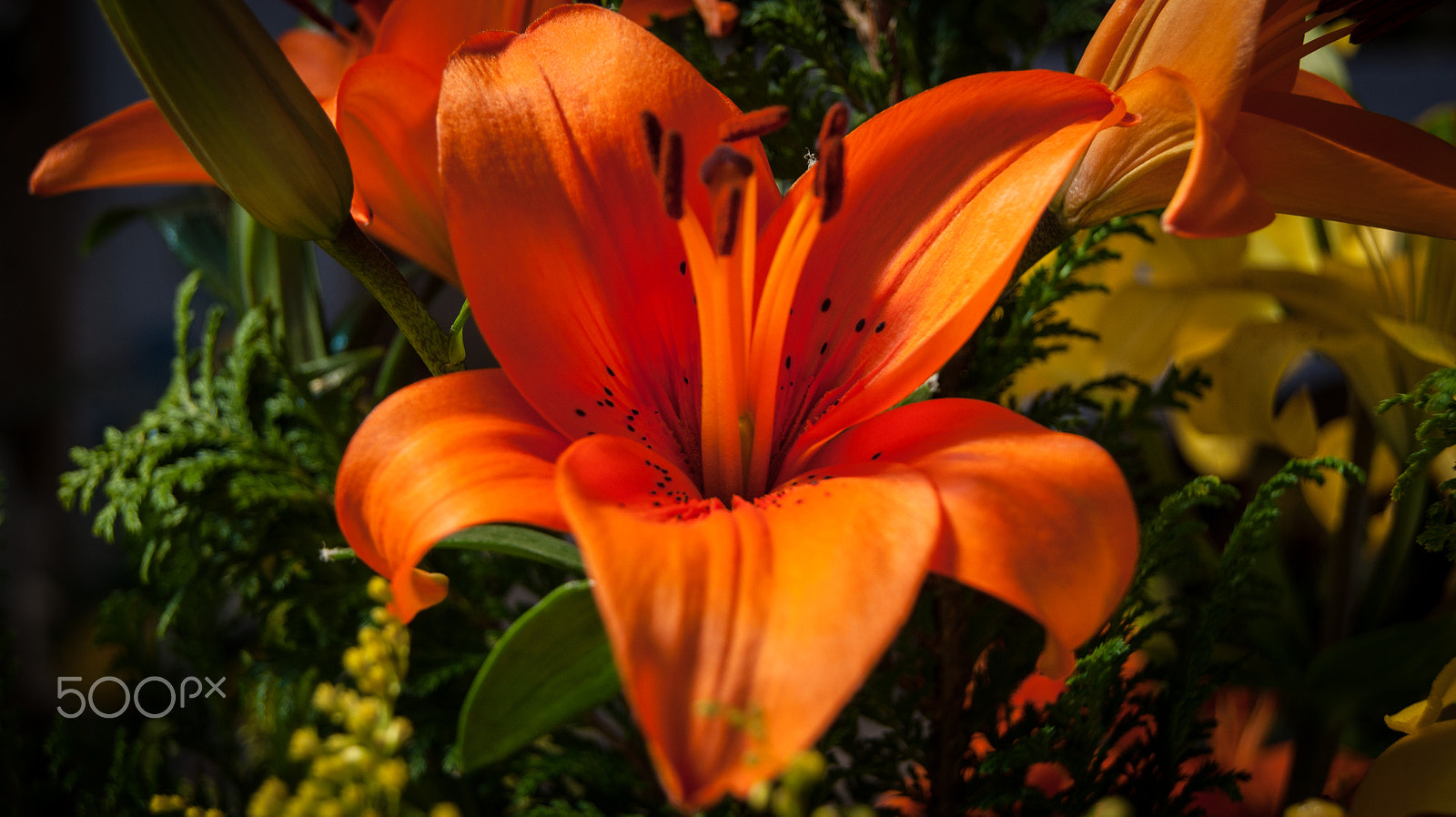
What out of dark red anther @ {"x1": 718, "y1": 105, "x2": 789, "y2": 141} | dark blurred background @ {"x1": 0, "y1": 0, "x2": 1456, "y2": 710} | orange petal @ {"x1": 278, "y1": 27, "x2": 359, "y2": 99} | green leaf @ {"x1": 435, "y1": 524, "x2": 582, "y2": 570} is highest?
dark red anther @ {"x1": 718, "y1": 105, "x2": 789, "y2": 141}

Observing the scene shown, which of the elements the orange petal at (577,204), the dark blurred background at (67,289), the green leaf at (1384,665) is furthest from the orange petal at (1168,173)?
the dark blurred background at (67,289)

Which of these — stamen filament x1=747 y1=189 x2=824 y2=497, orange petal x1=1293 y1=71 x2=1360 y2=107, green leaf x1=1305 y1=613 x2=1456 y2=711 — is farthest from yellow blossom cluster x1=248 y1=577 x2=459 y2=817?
green leaf x1=1305 y1=613 x2=1456 y2=711

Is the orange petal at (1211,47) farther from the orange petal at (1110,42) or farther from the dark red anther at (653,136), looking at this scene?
the dark red anther at (653,136)

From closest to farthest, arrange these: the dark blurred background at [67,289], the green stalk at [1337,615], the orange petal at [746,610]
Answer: the orange petal at [746,610], the green stalk at [1337,615], the dark blurred background at [67,289]

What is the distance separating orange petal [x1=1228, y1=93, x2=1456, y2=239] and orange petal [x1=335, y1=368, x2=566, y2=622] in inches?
8.5

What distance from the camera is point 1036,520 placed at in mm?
222

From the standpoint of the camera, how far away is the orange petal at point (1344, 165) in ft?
0.85

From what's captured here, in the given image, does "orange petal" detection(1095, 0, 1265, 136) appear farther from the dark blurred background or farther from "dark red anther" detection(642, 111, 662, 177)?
the dark blurred background

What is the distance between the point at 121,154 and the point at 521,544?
0.24 m

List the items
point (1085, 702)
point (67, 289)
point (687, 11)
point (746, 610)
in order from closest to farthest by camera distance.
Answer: point (746, 610), point (1085, 702), point (687, 11), point (67, 289)

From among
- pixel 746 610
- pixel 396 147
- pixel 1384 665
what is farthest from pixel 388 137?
pixel 1384 665

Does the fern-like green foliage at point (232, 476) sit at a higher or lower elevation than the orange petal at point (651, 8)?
lower

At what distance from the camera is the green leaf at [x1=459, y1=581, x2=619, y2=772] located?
24cm

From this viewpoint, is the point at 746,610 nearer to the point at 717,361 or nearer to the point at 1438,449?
the point at 717,361
